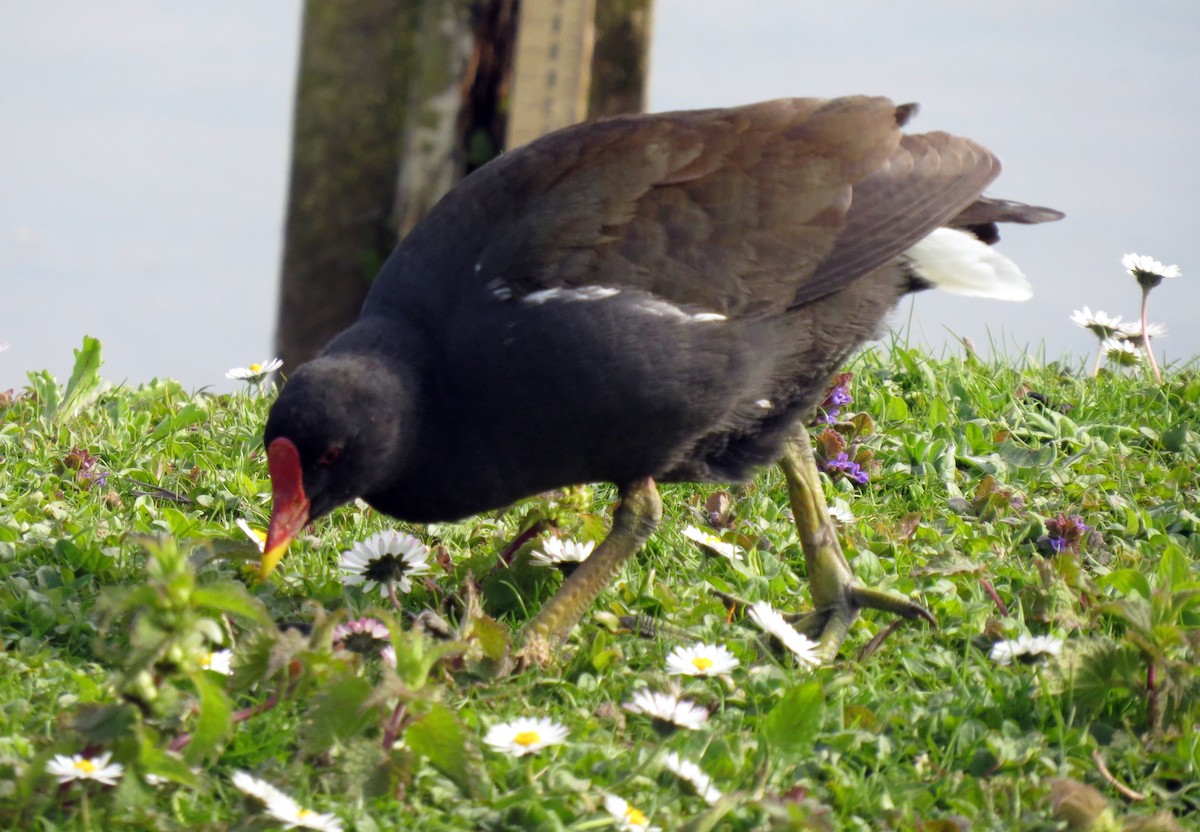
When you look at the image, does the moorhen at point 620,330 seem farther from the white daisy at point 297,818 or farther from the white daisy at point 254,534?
the white daisy at point 297,818

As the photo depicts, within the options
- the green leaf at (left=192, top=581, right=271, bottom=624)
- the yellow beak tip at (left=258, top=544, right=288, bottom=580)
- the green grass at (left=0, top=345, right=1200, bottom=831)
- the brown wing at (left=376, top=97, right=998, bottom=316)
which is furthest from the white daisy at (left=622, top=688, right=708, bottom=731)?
the brown wing at (left=376, top=97, right=998, bottom=316)

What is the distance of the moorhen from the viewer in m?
3.29

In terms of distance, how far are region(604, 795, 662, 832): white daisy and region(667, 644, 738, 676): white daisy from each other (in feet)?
1.68

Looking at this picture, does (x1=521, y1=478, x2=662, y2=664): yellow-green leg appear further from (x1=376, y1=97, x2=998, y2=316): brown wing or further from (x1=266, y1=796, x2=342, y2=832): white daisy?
(x1=266, y1=796, x2=342, y2=832): white daisy

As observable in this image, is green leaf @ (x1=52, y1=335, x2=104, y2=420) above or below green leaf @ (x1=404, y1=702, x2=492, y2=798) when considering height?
below

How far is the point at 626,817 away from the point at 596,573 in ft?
3.82

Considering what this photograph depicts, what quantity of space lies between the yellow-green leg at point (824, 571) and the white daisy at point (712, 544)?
203 mm

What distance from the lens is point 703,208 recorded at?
355 centimetres

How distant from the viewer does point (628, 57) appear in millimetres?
7301

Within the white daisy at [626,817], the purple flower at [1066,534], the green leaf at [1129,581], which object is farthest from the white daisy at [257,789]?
the purple flower at [1066,534]

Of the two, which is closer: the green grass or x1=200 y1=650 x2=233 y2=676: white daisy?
the green grass

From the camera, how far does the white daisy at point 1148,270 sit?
5.03m

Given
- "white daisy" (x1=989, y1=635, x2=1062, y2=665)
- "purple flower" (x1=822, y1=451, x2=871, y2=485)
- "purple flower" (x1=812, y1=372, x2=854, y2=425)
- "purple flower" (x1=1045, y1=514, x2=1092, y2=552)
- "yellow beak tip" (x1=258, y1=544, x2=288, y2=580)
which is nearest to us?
"white daisy" (x1=989, y1=635, x2=1062, y2=665)

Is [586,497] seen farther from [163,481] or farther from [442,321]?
[163,481]
